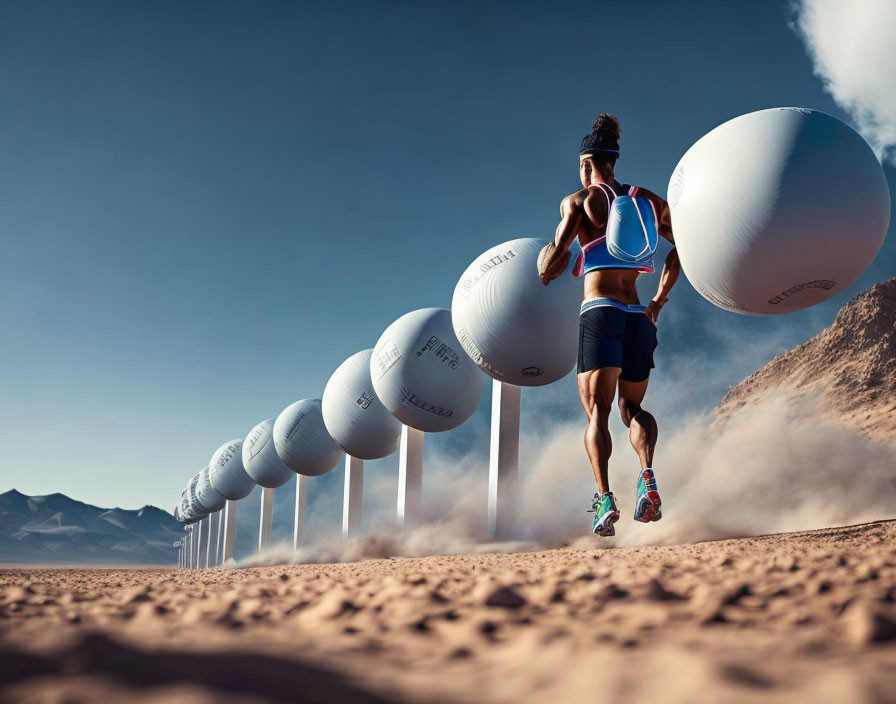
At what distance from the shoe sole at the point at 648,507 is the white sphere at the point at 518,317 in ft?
10.0

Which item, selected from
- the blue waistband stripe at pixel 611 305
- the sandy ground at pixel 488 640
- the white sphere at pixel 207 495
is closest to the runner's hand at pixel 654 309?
the blue waistband stripe at pixel 611 305

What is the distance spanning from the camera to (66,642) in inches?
51.6

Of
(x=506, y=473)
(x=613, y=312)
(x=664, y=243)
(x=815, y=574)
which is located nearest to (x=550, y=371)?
(x=506, y=473)

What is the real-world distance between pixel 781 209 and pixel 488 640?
3.45 m

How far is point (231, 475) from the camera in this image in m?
20.6

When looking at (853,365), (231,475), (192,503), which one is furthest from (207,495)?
(853,365)

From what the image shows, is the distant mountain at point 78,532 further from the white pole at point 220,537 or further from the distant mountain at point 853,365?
the distant mountain at point 853,365

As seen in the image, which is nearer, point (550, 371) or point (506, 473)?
point (550, 371)

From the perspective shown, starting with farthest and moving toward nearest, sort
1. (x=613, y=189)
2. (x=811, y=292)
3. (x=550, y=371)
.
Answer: (x=550, y=371) → (x=613, y=189) → (x=811, y=292)

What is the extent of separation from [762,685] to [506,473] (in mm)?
7844

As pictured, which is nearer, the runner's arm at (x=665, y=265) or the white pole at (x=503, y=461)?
the runner's arm at (x=665, y=265)

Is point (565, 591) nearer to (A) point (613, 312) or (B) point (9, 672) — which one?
(B) point (9, 672)

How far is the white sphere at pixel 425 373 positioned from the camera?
898 cm

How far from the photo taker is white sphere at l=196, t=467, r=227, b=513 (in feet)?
79.3
